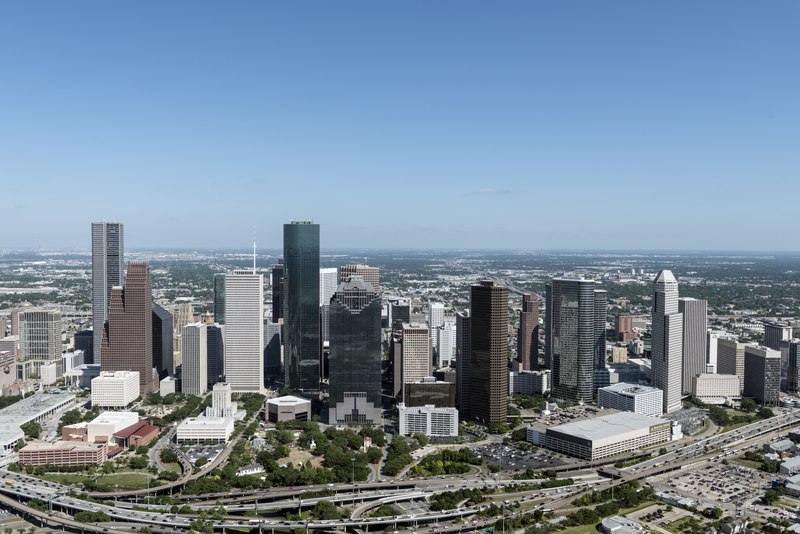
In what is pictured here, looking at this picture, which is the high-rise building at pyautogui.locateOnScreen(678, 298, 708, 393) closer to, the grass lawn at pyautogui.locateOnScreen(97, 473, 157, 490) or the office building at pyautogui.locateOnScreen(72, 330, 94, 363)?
the grass lawn at pyautogui.locateOnScreen(97, 473, 157, 490)

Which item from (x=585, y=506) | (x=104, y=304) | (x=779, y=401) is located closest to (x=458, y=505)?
(x=585, y=506)

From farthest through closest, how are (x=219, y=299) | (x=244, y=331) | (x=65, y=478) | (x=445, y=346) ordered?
(x=219, y=299), (x=445, y=346), (x=244, y=331), (x=65, y=478)

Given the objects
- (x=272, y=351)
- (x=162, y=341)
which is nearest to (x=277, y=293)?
(x=272, y=351)

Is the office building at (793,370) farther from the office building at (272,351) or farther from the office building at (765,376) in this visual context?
the office building at (272,351)

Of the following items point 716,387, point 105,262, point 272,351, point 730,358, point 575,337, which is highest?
point 105,262

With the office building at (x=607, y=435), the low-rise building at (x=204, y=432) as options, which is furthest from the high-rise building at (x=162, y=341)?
the office building at (x=607, y=435)

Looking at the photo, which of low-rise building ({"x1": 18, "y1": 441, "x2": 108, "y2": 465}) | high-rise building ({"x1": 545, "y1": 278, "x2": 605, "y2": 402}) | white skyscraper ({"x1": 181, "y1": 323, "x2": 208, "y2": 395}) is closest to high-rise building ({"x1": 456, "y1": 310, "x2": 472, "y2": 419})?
high-rise building ({"x1": 545, "y1": 278, "x2": 605, "y2": 402})

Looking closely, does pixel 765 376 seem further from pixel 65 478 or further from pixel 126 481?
pixel 65 478
